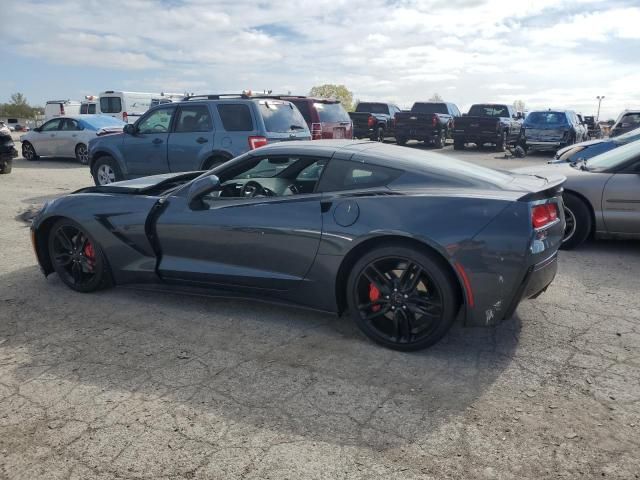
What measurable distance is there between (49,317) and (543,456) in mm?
3663

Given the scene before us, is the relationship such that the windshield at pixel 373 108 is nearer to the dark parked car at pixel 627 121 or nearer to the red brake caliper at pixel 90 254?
the dark parked car at pixel 627 121

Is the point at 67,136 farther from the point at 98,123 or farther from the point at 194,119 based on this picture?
the point at 194,119

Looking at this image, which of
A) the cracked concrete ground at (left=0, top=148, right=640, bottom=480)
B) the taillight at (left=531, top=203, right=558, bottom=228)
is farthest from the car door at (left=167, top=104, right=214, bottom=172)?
the taillight at (left=531, top=203, right=558, bottom=228)

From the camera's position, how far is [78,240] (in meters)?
4.78

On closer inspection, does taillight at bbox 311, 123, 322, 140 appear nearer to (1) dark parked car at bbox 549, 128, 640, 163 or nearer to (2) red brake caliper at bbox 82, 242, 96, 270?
(1) dark parked car at bbox 549, 128, 640, 163

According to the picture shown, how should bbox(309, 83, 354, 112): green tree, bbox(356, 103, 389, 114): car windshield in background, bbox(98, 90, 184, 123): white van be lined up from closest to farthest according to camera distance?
bbox(98, 90, 184, 123): white van
bbox(356, 103, 389, 114): car windshield in background
bbox(309, 83, 354, 112): green tree

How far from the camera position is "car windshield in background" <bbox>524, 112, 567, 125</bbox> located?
800 inches

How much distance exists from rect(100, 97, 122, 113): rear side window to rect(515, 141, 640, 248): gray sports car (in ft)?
69.5

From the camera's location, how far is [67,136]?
16.1m

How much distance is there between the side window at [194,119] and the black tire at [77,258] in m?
4.42

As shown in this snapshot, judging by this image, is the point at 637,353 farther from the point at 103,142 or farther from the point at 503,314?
the point at 103,142

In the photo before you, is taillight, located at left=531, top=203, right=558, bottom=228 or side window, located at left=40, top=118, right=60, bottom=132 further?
side window, located at left=40, top=118, right=60, bottom=132

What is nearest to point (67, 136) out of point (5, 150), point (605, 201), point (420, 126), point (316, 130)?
point (5, 150)

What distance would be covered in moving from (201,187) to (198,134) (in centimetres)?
502
